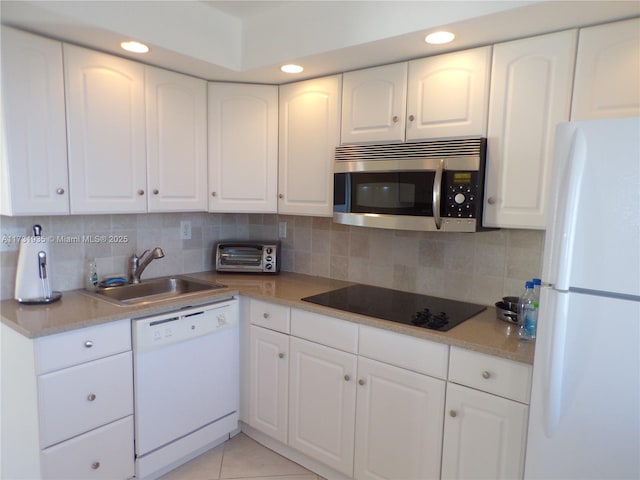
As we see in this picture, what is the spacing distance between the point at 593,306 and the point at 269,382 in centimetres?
163

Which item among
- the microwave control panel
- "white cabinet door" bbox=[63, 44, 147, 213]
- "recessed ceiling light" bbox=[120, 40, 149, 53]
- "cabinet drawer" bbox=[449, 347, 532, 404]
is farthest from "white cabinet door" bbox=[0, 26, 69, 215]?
"cabinet drawer" bbox=[449, 347, 532, 404]

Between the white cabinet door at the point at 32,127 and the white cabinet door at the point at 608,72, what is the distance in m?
2.19

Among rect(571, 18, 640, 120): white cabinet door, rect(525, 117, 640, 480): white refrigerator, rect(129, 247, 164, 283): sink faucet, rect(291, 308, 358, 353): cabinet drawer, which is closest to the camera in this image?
rect(525, 117, 640, 480): white refrigerator

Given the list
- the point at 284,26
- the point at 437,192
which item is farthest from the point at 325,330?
the point at 284,26

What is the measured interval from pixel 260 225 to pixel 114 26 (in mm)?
1597

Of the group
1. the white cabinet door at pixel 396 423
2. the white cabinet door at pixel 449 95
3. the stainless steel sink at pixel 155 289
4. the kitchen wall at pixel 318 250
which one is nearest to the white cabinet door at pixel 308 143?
the kitchen wall at pixel 318 250

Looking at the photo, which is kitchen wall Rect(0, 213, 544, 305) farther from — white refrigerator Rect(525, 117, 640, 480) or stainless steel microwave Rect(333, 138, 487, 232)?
white refrigerator Rect(525, 117, 640, 480)

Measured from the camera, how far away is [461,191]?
1801 millimetres

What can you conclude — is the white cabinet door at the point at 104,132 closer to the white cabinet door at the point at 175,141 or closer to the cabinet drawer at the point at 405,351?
the white cabinet door at the point at 175,141

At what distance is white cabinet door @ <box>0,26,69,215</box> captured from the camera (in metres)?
1.73

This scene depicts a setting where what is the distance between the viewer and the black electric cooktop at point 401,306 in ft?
6.08

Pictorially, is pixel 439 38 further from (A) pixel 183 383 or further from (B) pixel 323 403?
(A) pixel 183 383

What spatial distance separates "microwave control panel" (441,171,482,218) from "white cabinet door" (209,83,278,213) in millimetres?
1120

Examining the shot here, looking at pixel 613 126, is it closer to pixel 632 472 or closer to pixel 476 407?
pixel 632 472
